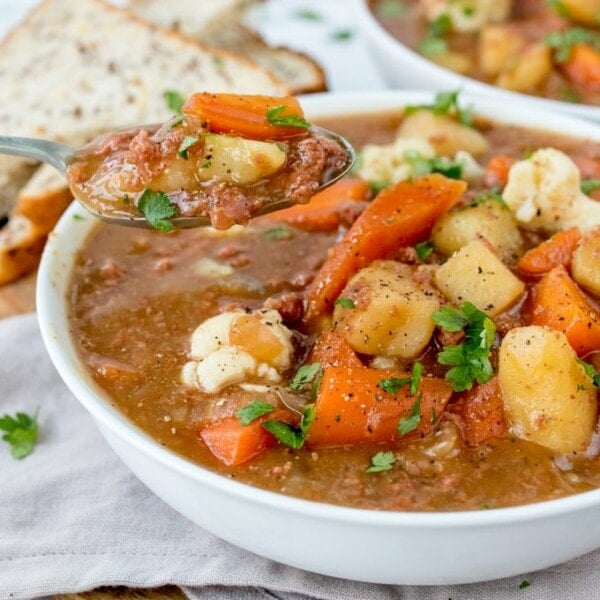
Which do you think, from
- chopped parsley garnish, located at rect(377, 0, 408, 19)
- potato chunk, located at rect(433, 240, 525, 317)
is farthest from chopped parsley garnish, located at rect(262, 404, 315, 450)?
chopped parsley garnish, located at rect(377, 0, 408, 19)

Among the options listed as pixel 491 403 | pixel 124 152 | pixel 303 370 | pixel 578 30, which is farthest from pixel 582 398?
pixel 578 30

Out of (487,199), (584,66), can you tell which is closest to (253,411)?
(487,199)

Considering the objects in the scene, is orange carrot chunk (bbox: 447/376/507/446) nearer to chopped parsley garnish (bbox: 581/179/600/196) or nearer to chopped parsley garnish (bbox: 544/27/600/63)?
chopped parsley garnish (bbox: 581/179/600/196)

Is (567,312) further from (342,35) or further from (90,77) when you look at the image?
(342,35)

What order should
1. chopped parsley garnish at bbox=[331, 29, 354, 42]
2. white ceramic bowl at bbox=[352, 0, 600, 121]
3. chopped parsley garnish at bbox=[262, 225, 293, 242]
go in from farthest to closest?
chopped parsley garnish at bbox=[331, 29, 354, 42]
white ceramic bowl at bbox=[352, 0, 600, 121]
chopped parsley garnish at bbox=[262, 225, 293, 242]

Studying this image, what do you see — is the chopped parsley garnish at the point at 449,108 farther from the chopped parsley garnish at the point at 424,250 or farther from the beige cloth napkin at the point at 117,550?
the beige cloth napkin at the point at 117,550

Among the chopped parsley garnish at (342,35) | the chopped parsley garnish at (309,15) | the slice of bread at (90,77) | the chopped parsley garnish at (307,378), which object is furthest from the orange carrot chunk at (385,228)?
the chopped parsley garnish at (309,15)

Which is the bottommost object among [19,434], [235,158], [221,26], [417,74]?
[19,434]

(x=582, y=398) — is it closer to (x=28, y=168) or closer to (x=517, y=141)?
(x=517, y=141)
